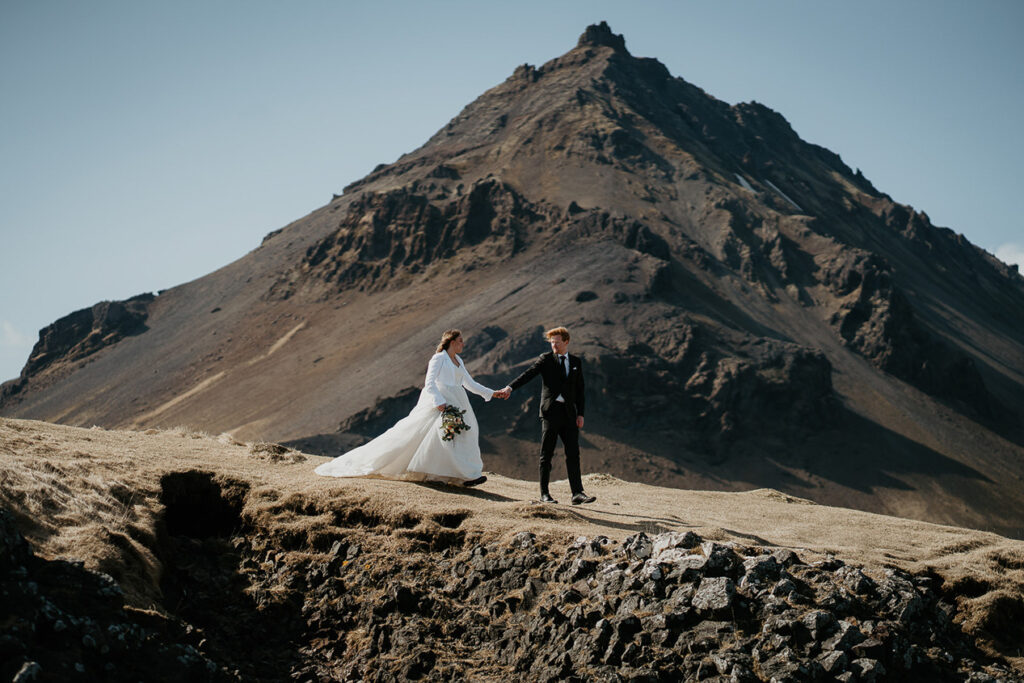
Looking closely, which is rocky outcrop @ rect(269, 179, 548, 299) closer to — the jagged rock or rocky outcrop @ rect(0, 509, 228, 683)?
the jagged rock

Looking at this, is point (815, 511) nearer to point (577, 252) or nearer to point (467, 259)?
point (577, 252)

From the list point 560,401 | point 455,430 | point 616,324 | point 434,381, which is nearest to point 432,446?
point 455,430

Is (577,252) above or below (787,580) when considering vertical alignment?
above

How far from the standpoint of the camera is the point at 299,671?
8.25 metres

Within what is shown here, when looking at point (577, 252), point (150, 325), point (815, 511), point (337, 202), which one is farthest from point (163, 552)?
point (337, 202)

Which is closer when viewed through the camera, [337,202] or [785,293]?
[785,293]

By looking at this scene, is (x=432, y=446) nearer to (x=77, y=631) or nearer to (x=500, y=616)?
(x=500, y=616)

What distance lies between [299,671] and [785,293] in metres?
93.0

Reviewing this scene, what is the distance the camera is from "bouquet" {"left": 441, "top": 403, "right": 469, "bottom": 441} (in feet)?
39.4

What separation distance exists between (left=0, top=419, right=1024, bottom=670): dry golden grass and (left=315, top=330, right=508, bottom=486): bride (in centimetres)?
28

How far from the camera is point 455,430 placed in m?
12.1

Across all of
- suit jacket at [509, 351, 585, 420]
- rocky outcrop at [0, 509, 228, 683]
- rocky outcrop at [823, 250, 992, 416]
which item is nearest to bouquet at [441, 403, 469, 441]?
suit jacket at [509, 351, 585, 420]

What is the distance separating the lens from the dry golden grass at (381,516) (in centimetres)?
859

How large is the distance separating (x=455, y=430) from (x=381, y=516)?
6.54 feet
